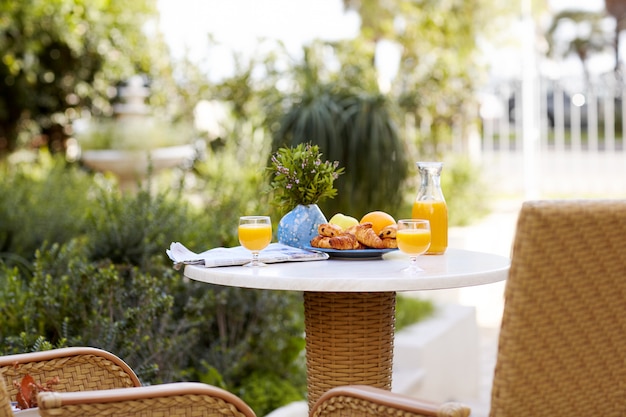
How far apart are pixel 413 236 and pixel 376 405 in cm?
52

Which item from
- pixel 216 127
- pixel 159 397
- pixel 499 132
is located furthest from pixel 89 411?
pixel 499 132

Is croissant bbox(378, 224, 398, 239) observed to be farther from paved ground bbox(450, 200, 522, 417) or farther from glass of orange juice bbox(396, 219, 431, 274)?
paved ground bbox(450, 200, 522, 417)

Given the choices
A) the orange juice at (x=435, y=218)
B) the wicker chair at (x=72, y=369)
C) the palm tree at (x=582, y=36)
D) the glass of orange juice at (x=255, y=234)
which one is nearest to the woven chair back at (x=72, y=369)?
the wicker chair at (x=72, y=369)

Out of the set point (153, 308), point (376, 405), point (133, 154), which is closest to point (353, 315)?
point (376, 405)

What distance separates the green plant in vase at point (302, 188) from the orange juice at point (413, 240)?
1.41 ft

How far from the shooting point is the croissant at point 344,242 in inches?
89.1

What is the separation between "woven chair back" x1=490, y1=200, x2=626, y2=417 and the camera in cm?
147

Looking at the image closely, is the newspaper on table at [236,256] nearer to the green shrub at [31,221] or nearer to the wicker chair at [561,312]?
the wicker chair at [561,312]

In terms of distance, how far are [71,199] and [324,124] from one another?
6.01 feet

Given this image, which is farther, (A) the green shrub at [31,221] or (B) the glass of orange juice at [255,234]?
(A) the green shrub at [31,221]

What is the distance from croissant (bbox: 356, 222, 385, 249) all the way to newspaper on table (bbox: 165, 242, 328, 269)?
4.3 inches

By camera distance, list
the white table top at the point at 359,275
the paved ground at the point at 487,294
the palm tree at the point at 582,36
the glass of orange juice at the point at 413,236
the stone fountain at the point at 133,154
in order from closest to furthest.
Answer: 1. the white table top at the point at 359,275
2. the glass of orange juice at the point at 413,236
3. the paved ground at the point at 487,294
4. the stone fountain at the point at 133,154
5. the palm tree at the point at 582,36

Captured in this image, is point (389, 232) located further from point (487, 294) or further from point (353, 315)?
point (487, 294)

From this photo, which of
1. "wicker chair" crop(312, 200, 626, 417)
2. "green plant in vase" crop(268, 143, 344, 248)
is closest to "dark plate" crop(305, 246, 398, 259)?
"green plant in vase" crop(268, 143, 344, 248)
